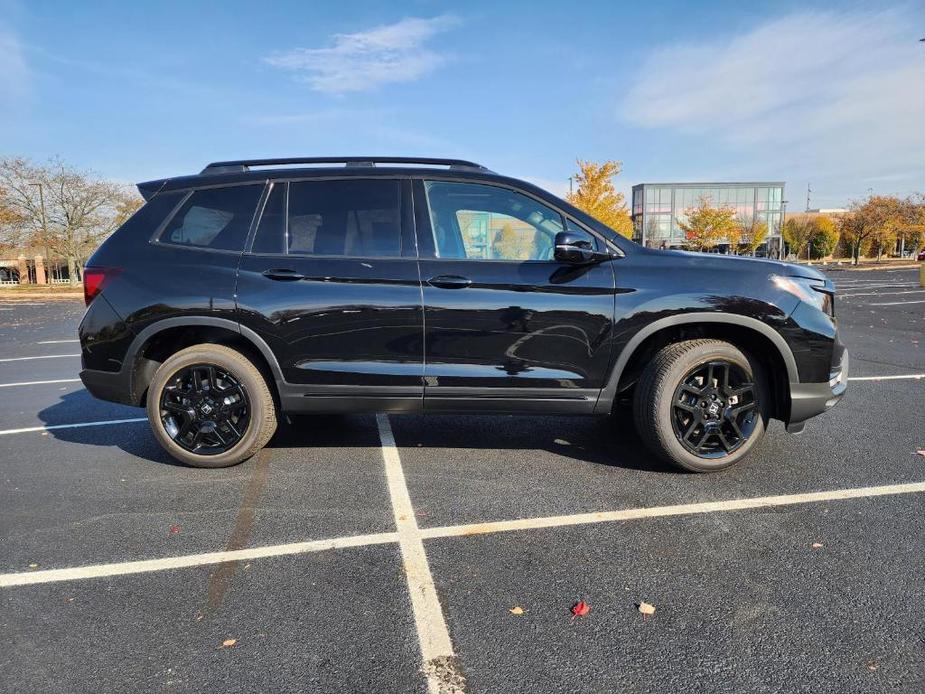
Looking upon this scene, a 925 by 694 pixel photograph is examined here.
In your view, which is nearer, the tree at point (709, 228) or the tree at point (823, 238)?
the tree at point (709, 228)

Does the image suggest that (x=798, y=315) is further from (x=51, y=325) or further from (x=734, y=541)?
(x=51, y=325)

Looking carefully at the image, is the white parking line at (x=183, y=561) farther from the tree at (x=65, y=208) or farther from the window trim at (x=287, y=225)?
the tree at (x=65, y=208)

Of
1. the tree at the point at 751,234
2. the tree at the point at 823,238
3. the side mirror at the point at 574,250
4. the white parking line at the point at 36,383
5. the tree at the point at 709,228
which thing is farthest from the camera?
the tree at the point at 823,238

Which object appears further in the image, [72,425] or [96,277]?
[72,425]

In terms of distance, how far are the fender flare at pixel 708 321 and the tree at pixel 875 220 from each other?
5988 centimetres

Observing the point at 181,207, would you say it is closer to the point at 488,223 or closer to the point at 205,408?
the point at 205,408

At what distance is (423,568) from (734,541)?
1525 mm

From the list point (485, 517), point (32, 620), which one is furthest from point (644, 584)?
point (32, 620)

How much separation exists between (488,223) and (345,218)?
0.92 m

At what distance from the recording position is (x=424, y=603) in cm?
245

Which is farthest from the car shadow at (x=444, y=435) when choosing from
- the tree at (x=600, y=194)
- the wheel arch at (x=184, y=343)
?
the tree at (x=600, y=194)

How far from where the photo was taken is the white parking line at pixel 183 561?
269 cm

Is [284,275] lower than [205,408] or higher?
higher

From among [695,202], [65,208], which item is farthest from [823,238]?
[65,208]
